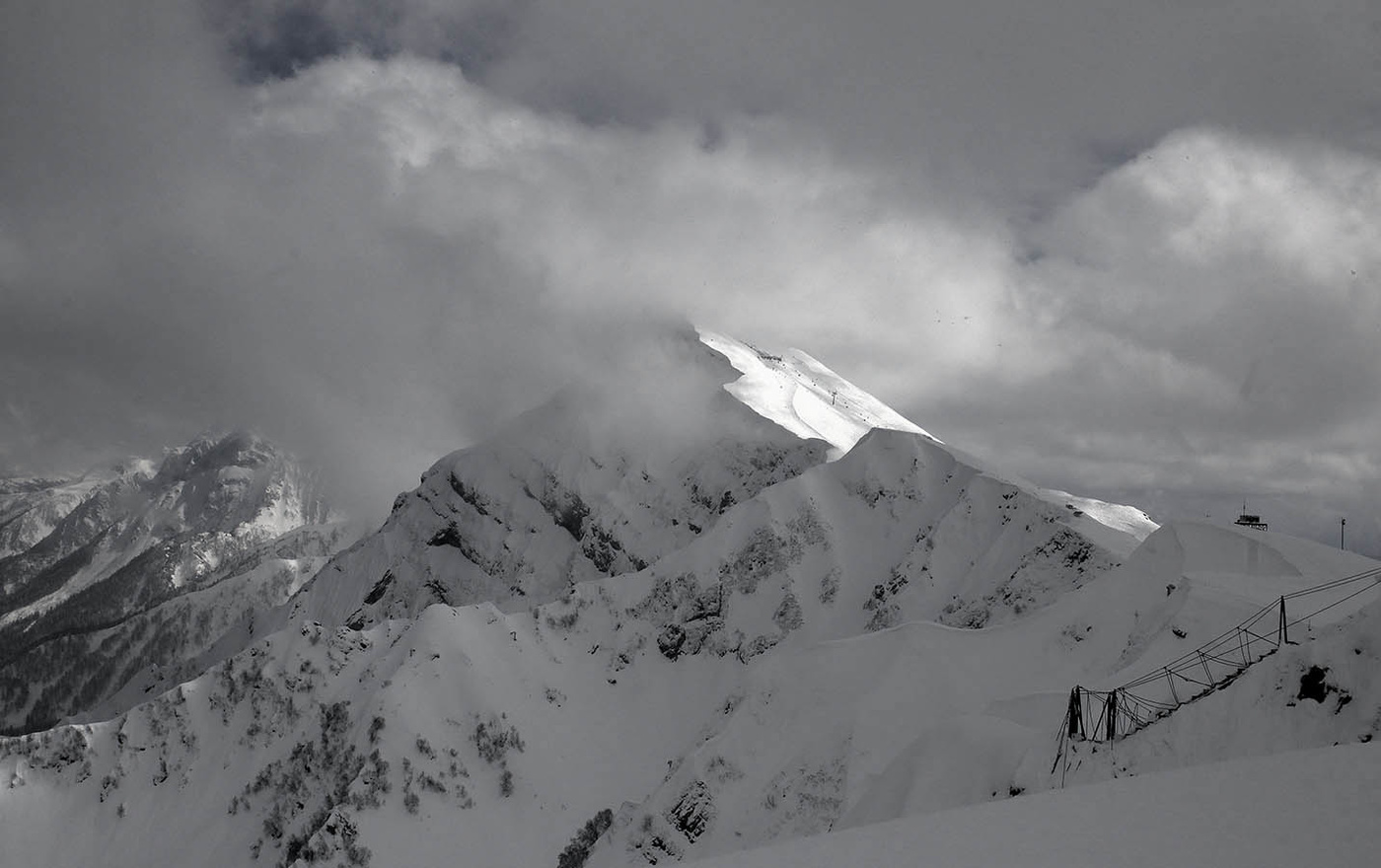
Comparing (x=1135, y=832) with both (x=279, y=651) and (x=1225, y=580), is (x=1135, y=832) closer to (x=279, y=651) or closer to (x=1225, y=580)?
(x=1225, y=580)

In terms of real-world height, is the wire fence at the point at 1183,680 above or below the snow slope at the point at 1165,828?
above

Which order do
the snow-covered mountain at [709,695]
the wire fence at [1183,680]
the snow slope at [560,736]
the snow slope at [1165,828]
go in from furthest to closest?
the snow slope at [560,736] → the snow-covered mountain at [709,695] → the wire fence at [1183,680] → the snow slope at [1165,828]

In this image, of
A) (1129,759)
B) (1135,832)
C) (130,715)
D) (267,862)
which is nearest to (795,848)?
(1135,832)

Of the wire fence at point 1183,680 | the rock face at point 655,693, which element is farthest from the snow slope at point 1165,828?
the rock face at point 655,693

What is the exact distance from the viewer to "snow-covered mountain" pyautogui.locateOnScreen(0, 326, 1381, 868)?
8556 centimetres

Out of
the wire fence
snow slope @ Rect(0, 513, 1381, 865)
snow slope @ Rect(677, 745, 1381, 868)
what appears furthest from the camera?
snow slope @ Rect(0, 513, 1381, 865)

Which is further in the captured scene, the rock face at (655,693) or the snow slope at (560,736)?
the rock face at (655,693)

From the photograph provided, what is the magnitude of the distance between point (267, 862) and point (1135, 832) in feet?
464

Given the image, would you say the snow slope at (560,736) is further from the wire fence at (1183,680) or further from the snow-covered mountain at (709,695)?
the wire fence at (1183,680)

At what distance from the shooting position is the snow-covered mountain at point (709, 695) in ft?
281

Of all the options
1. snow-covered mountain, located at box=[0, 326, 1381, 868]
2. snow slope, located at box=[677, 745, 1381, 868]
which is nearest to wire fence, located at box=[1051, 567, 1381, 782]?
snow-covered mountain, located at box=[0, 326, 1381, 868]

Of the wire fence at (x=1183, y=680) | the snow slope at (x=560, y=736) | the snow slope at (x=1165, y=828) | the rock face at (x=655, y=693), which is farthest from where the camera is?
the rock face at (x=655, y=693)

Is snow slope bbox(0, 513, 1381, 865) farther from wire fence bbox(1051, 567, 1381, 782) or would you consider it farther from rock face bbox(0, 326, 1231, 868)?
wire fence bbox(1051, 567, 1381, 782)

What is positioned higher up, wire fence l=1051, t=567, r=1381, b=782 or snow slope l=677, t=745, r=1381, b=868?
wire fence l=1051, t=567, r=1381, b=782
